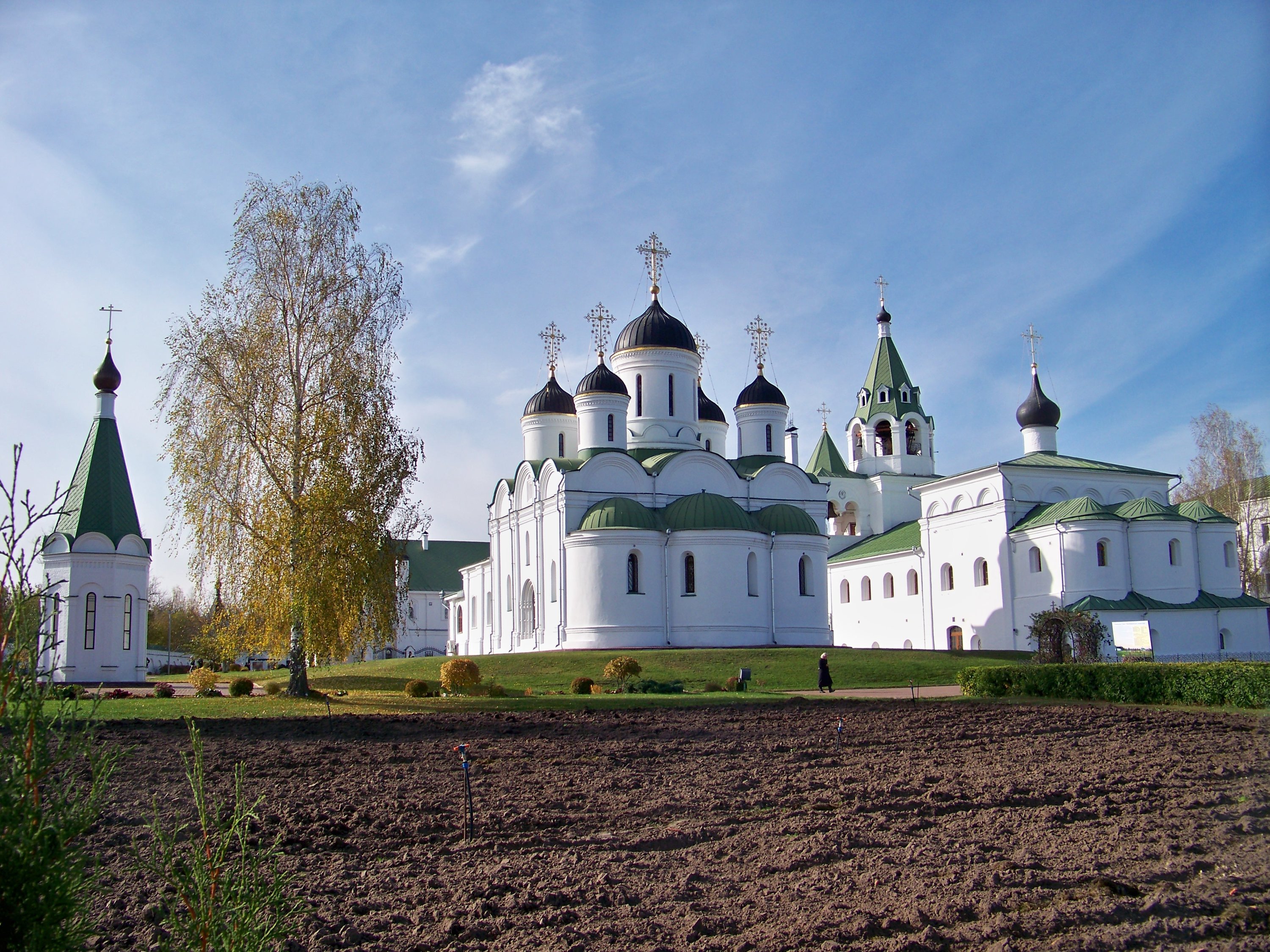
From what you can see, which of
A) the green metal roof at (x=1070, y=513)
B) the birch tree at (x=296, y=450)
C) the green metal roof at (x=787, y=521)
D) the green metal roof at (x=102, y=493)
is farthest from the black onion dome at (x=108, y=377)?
the green metal roof at (x=1070, y=513)

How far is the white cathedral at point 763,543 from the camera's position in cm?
3903

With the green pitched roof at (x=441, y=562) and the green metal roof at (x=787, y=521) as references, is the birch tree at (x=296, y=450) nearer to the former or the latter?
the green metal roof at (x=787, y=521)

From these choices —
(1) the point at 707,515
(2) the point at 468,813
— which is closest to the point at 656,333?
(1) the point at 707,515

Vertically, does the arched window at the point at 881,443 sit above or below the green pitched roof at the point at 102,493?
above

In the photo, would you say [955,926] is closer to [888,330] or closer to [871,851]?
[871,851]

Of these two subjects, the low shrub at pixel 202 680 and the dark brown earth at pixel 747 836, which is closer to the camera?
the dark brown earth at pixel 747 836

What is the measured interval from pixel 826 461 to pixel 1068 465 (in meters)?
18.8

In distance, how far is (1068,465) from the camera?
45.6 metres

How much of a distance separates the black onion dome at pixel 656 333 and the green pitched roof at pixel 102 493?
69.2 feet

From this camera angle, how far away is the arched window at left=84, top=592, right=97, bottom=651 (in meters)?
32.0

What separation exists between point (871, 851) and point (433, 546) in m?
71.1

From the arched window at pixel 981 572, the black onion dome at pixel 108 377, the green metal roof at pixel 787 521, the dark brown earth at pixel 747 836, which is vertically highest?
the black onion dome at pixel 108 377

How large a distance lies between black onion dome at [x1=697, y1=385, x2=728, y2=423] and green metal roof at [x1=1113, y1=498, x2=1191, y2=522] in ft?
60.2

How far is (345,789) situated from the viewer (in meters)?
12.4
